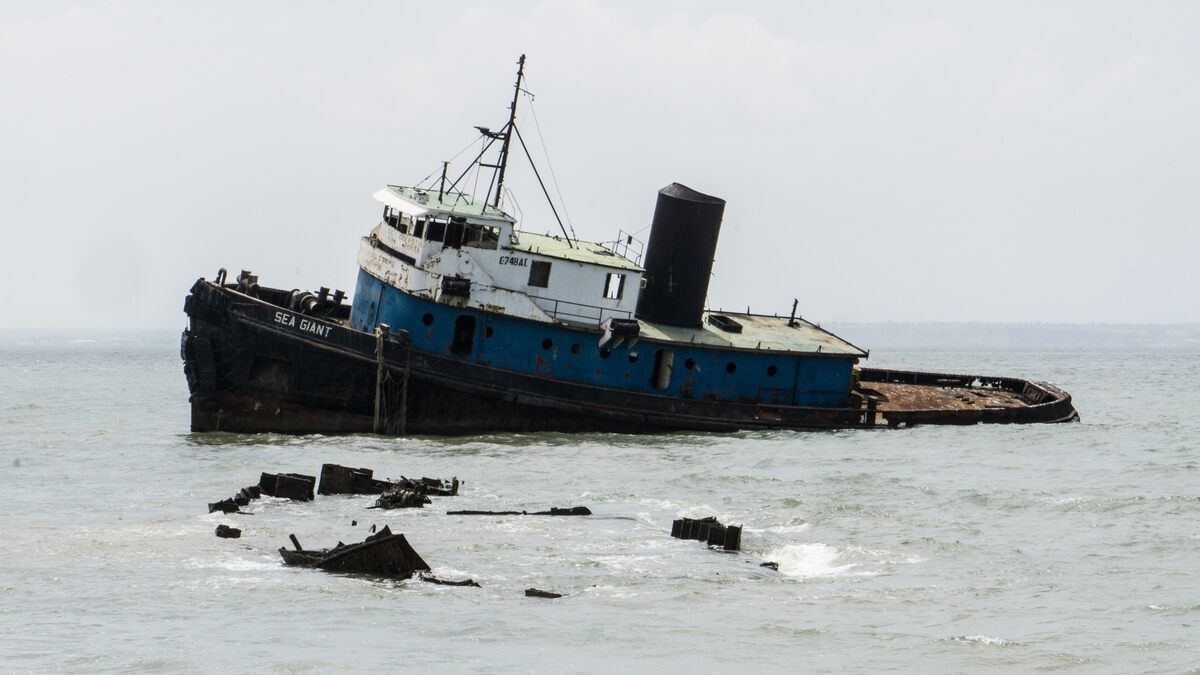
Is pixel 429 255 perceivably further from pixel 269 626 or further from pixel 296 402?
pixel 269 626

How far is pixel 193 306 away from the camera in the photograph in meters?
25.9

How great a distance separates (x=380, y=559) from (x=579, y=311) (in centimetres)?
1416

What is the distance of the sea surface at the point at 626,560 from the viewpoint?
437 inches

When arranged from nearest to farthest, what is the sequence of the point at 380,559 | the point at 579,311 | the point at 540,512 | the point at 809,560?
the point at 380,559
the point at 809,560
the point at 540,512
the point at 579,311

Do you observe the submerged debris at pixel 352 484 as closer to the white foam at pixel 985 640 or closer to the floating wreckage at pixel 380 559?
the floating wreckage at pixel 380 559

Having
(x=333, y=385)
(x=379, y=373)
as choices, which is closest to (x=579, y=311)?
(x=379, y=373)

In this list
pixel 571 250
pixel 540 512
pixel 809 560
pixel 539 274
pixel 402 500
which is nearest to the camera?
pixel 809 560

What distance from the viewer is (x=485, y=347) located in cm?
2641

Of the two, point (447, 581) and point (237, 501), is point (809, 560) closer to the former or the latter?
point (447, 581)

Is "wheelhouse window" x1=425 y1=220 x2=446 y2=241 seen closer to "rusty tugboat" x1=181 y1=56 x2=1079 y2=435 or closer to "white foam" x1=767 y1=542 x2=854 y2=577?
"rusty tugboat" x1=181 y1=56 x2=1079 y2=435

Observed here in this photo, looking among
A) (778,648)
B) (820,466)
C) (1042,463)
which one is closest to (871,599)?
(778,648)

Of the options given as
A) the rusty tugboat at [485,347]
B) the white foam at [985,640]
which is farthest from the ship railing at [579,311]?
the white foam at [985,640]

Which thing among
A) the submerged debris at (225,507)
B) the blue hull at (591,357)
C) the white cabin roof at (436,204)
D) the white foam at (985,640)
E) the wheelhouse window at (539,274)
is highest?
the white cabin roof at (436,204)

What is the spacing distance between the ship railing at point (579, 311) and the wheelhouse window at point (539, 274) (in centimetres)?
38
